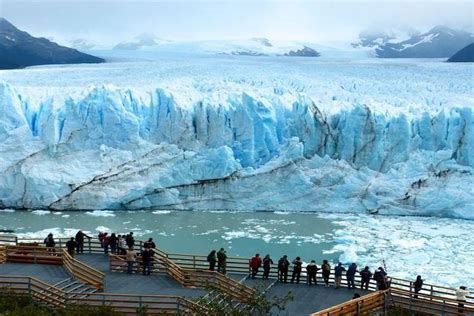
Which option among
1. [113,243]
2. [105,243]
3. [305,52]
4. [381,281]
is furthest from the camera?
[305,52]

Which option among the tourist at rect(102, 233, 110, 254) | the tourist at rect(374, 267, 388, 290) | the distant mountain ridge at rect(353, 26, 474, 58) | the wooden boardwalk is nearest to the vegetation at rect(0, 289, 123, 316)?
the wooden boardwalk

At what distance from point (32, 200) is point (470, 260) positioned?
12.4m

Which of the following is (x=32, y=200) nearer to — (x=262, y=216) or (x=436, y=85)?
(x=262, y=216)

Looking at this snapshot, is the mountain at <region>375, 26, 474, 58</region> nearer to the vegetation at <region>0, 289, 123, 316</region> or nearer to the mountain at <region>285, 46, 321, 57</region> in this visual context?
the mountain at <region>285, 46, 321, 57</region>

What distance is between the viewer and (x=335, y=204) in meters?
19.1

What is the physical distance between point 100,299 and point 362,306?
3.62 metres

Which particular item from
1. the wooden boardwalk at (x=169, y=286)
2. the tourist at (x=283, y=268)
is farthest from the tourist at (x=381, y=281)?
the tourist at (x=283, y=268)

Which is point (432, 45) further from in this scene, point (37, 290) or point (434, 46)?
point (37, 290)

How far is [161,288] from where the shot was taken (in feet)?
32.8

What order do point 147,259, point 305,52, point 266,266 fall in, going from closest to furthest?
point 266,266, point 147,259, point 305,52

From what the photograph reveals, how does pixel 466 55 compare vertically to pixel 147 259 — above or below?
above

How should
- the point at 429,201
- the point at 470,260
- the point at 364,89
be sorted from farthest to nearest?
the point at 364,89 → the point at 429,201 → the point at 470,260

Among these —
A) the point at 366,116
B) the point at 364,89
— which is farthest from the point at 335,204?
the point at 364,89

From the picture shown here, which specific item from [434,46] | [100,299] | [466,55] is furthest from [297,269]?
[434,46]
